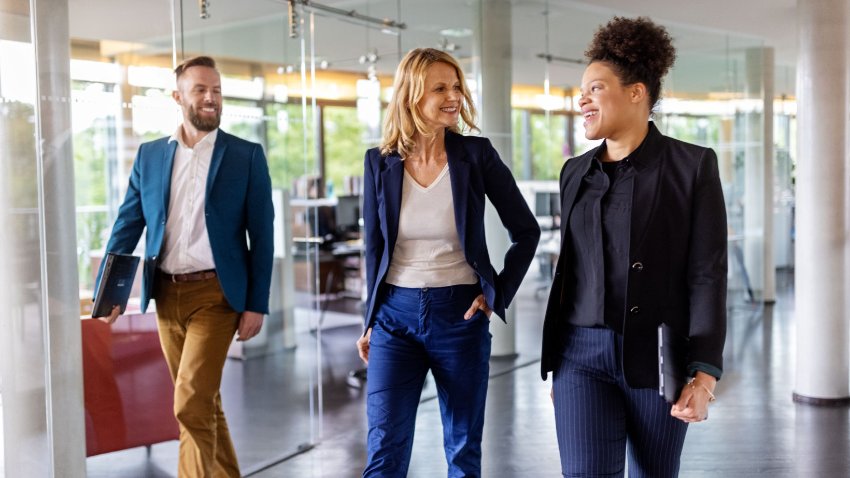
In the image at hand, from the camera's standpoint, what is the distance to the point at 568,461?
236 cm

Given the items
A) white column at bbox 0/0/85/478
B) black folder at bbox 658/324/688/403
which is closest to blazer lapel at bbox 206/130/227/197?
white column at bbox 0/0/85/478

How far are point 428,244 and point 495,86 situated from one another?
5084 millimetres

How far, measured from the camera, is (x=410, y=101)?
9.34 feet

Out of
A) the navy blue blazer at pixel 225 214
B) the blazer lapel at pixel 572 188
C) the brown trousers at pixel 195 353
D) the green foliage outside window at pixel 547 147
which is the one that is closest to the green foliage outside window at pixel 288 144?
the navy blue blazer at pixel 225 214

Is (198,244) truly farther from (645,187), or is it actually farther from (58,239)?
(645,187)

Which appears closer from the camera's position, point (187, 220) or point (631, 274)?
point (631, 274)

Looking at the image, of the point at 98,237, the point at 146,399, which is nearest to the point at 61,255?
the point at 146,399

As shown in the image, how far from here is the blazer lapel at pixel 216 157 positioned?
3.55 m

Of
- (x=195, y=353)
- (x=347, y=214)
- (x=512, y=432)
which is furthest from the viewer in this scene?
(x=347, y=214)

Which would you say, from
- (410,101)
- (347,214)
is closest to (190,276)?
(410,101)

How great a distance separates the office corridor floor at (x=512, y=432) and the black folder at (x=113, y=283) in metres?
1.51

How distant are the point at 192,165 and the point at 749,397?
14.8 ft

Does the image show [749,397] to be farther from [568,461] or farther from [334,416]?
[568,461]

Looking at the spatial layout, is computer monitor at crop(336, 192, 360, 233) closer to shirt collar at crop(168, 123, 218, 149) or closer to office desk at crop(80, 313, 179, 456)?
office desk at crop(80, 313, 179, 456)
